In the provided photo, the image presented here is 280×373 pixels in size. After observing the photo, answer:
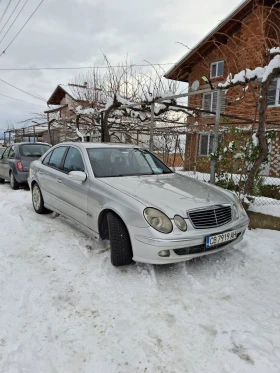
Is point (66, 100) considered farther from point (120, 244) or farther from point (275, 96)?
point (120, 244)

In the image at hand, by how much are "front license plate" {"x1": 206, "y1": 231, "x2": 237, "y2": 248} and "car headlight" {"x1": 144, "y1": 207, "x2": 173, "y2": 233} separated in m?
0.48

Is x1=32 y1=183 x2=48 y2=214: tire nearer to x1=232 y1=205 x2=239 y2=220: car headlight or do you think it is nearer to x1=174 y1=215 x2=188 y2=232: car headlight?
x1=174 y1=215 x2=188 y2=232: car headlight

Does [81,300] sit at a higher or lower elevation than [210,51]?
lower

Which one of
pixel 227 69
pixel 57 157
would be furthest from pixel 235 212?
pixel 227 69

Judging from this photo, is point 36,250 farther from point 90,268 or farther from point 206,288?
point 206,288

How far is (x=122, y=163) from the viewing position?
4.16 m

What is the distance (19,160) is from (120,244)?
6.39m

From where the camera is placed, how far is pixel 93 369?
1824 millimetres

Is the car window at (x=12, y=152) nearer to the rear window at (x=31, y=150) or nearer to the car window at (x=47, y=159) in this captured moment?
the rear window at (x=31, y=150)

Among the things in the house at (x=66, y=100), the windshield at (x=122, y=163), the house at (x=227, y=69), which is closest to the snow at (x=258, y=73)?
the windshield at (x=122, y=163)

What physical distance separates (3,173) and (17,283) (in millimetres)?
7402

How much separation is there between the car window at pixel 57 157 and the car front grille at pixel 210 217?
8.92ft

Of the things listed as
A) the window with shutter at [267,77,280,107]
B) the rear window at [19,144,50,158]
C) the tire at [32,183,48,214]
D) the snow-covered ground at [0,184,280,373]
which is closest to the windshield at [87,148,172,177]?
the snow-covered ground at [0,184,280,373]

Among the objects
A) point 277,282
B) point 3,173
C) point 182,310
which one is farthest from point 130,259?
point 3,173
